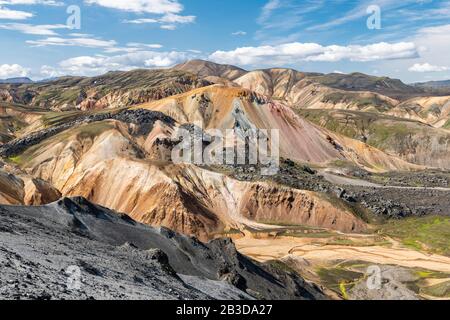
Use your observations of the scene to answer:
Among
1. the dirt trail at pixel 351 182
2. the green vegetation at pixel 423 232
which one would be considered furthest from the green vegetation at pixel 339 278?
the dirt trail at pixel 351 182

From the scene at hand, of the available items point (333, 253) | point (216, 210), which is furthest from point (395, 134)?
point (333, 253)

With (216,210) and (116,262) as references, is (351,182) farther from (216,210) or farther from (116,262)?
(116,262)

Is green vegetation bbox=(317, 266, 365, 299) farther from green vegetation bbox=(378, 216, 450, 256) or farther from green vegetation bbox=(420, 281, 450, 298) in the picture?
green vegetation bbox=(378, 216, 450, 256)

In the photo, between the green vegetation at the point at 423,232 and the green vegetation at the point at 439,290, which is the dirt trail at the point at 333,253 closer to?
the green vegetation at the point at 423,232

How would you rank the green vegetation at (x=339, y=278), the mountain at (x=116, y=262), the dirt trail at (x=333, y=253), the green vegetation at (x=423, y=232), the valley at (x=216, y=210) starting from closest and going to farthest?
the mountain at (x=116, y=262)
the valley at (x=216, y=210)
the green vegetation at (x=339, y=278)
the dirt trail at (x=333, y=253)
the green vegetation at (x=423, y=232)

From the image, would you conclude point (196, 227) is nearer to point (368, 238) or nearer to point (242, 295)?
point (368, 238)
